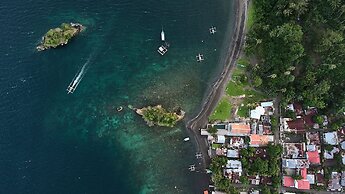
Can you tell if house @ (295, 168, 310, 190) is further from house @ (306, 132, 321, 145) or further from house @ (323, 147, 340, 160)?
house @ (306, 132, 321, 145)

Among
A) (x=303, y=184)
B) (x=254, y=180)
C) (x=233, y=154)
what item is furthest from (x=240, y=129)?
(x=303, y=184)

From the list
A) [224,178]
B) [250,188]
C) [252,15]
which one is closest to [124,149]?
[224,178]

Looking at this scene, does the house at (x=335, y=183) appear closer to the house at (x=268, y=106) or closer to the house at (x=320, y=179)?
the house at (x=320, y=179)

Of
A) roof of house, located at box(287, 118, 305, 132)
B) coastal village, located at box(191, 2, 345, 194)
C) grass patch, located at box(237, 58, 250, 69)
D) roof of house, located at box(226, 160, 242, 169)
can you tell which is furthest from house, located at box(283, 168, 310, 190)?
grass patch, located at box(237, 58, 250, 69)

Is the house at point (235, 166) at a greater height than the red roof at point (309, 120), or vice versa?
the red roof at point (309, 120)

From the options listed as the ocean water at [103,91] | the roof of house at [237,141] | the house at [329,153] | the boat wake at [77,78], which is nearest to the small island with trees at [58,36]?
the ocean water at [103,91]

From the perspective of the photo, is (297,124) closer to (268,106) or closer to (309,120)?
(309,120)
